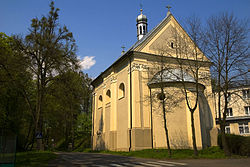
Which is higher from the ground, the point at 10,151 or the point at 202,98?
the point at 202,98

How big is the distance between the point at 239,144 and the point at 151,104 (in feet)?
26.1

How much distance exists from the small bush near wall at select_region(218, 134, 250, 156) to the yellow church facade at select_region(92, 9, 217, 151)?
129 inches

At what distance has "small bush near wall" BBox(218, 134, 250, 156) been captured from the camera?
50.0 feet

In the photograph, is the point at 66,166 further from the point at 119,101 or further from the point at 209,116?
the point at 209,116

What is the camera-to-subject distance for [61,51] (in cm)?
A: 1811

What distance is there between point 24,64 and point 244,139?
16807 millimetres

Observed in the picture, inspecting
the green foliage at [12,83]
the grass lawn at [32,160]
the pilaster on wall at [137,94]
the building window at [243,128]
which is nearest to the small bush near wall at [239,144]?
the pilaster on wall at [137,94]

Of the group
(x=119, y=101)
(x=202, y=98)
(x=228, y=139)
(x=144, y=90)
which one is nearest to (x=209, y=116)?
(x=202, y=98)

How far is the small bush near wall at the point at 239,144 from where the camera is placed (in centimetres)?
1525

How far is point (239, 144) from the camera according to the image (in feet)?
52.6

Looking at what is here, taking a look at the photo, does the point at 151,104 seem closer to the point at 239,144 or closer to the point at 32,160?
the point at 239,144

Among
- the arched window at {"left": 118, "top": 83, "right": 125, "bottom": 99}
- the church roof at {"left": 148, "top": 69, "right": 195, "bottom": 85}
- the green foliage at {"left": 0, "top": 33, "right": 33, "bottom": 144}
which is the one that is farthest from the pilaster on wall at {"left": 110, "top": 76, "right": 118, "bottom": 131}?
the green foliage at {"left": 0, "top": 33, "right": 33, "bottom": 144}

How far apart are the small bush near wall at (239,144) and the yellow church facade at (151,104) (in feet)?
10.8

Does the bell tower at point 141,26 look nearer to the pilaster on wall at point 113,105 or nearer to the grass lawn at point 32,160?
the pilaster on wall at point 113,105
